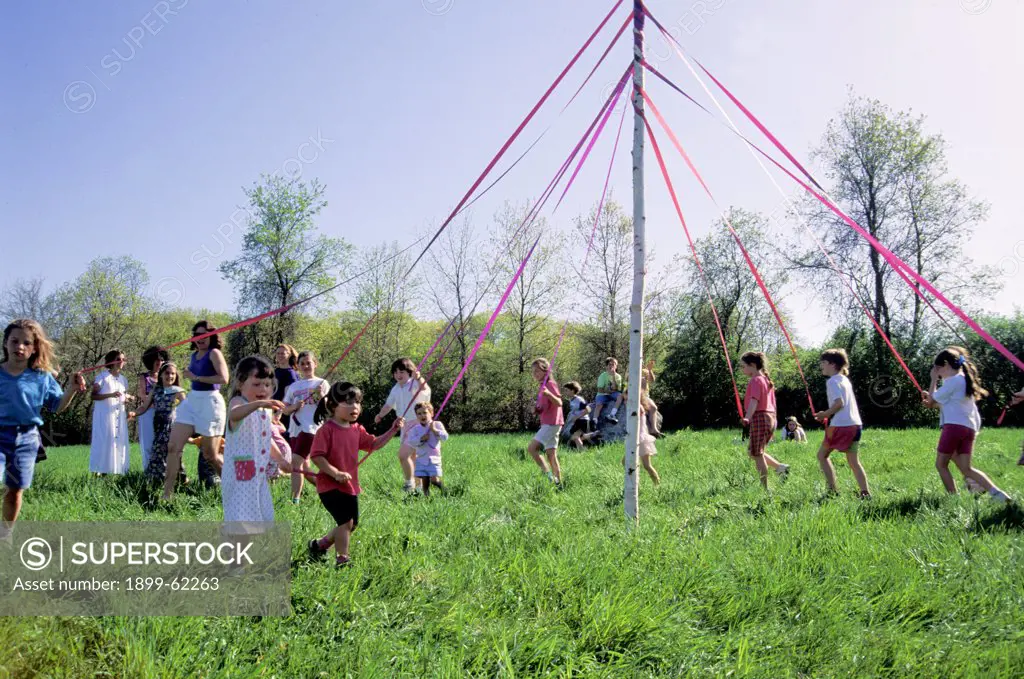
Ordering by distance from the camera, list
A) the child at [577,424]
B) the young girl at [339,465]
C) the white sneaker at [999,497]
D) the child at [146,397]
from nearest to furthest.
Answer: the young girl at [339,465], the white sneaker at [999,497], the child at [146,397], the child at [577,424]

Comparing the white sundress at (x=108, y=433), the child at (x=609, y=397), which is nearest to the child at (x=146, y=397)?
the white sundress at (x=108, y=433)

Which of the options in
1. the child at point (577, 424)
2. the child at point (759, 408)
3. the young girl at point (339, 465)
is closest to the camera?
the young girl at point (339, 465)

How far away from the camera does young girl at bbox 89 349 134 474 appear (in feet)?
26.3

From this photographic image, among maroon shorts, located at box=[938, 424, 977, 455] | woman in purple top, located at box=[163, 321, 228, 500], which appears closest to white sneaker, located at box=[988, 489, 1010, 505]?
maroon shorts, located at box=[938, 424, 977, 455]

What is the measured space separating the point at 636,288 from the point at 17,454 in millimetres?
4497

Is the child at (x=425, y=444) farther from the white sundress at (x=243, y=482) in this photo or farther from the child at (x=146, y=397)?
the child at (x=146, y=397)

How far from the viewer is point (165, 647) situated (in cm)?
271

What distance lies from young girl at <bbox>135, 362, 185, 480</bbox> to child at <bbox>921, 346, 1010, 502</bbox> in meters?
7.75

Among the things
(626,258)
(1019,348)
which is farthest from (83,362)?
(1019,348)

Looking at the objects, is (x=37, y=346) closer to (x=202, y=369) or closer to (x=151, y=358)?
(x=202, y=369)

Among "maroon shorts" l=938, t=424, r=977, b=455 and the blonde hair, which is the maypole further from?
the blonde hair

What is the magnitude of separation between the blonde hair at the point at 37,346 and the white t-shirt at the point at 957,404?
7343mm

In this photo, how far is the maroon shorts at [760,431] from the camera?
6.77 m

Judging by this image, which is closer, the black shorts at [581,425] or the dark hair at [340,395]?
the dark hair at [340,395]
